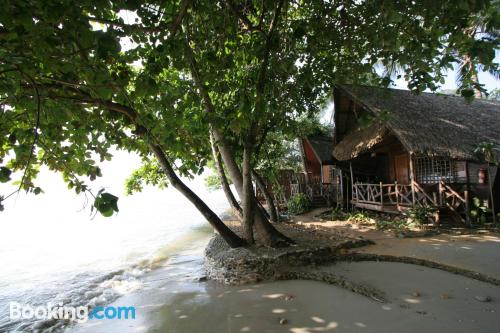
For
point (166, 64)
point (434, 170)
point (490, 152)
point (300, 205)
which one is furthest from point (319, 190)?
point (166, 64)

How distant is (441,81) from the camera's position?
13.6 feet

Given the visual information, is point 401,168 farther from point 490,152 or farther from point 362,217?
point 490,152

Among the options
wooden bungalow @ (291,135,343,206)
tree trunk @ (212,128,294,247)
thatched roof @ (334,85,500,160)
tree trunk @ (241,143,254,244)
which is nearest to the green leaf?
tree trunk @ (241,143,254,244)

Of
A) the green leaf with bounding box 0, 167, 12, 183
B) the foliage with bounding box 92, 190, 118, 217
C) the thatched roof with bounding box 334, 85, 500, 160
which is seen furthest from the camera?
the thatched roof with bounding box 334, 85, 500, 160

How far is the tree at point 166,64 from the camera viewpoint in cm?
250

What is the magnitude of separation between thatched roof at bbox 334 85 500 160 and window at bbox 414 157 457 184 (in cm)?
109

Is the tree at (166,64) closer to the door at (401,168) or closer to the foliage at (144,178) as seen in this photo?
the foliage at (144,178)

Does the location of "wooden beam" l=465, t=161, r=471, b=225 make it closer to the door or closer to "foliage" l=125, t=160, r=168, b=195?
the door

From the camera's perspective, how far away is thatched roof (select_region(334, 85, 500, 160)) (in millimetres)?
9102

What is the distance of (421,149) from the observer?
887cm

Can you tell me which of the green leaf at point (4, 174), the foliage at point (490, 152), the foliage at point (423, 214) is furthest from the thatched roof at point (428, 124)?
the green leaf at point (4, 174)

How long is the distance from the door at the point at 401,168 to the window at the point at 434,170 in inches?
27.8

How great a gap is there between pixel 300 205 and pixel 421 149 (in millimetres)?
7544

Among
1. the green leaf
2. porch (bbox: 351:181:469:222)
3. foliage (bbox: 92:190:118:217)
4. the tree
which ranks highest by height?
the tree
